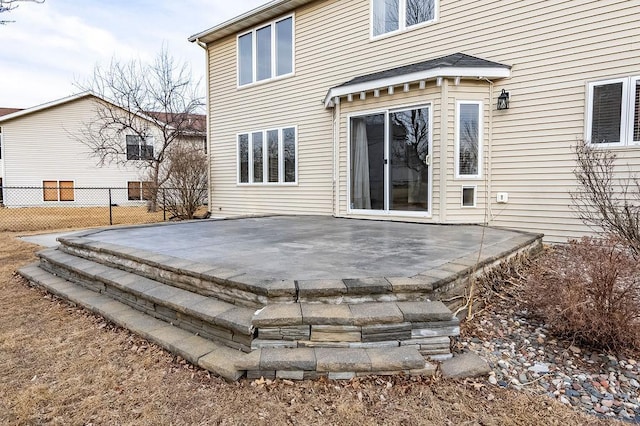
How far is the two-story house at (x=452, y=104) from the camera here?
5.31m

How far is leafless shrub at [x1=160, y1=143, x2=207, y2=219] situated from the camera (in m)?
10.9

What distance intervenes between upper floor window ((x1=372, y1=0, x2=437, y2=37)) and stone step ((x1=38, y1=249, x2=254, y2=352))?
21.4 feet

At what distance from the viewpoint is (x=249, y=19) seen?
9.28m

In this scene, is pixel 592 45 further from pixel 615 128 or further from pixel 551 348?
pixel 551 348

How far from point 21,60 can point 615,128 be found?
2083 cm

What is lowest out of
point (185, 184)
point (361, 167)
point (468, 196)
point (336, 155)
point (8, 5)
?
point (468, 196)

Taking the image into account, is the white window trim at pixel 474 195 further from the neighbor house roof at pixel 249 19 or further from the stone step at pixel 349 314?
the neighbor house roof at pixel 249 19

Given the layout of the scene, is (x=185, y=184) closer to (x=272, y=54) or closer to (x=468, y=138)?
(x=272, y=54)

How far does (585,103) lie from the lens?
536cm

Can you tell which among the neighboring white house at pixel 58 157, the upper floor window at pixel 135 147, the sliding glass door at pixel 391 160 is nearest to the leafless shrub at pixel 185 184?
the sliding glass door at pixel 391 160

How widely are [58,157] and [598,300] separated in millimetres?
22641

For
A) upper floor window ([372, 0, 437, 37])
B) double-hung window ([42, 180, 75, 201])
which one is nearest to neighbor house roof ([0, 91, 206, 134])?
double-hung window ([42, 180, 75, 201])

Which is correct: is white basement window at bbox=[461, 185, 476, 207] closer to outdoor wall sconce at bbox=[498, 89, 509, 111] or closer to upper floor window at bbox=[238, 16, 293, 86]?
outdoor wall sconce at bbox=[498, 89, 509, 111]

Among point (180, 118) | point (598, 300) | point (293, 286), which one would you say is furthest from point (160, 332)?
point (180, 118)
